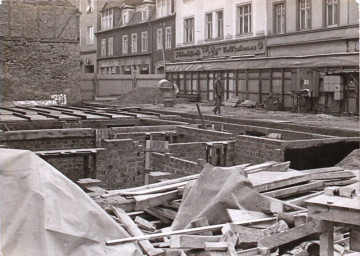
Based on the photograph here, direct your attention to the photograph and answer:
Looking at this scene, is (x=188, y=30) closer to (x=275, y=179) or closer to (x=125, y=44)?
(x=125, y=44)

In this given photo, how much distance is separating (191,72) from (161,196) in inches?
1170

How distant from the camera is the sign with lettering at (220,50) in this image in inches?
1287

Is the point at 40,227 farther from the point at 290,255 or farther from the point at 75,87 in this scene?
the point at 75,87

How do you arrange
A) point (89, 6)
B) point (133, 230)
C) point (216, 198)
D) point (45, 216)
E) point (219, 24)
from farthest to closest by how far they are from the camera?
point (89, 6) < point (219, 24) < point (216, 198) < point (133, 230) < point (45, 216)

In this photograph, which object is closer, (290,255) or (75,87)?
(290,255)

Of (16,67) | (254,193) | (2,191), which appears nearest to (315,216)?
(254,193)

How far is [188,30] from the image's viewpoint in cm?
4022

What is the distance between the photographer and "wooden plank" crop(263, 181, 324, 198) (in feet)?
25.9

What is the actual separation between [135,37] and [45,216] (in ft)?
141

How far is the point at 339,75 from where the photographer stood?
24.1 m

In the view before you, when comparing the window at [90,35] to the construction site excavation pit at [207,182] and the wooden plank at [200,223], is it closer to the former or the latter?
the construction site excavation pit at [207,182]

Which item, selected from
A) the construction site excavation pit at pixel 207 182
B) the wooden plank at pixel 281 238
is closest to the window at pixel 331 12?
the construction site excavation pit at pixel 207 182

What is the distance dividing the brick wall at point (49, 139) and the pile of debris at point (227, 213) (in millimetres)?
5506

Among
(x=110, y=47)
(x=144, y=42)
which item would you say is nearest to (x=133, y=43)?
(x=144, y=42)
